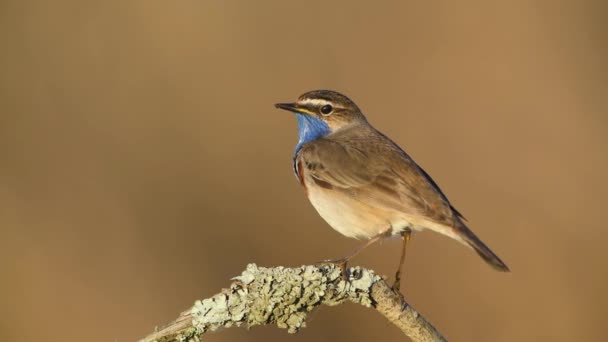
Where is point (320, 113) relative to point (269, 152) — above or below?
below

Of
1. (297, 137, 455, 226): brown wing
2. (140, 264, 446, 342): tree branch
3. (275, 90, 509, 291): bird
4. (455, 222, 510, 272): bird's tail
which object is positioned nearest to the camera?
(140, 264, 446, 342): tree branch

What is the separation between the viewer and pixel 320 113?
8.02 metres

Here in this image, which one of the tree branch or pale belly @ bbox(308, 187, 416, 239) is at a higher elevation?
pale belly @ bbox(308, 187, 416, 239)

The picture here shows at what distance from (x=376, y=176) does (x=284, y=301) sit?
2.35 metres

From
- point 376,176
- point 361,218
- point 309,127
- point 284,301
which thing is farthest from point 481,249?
point 309,127

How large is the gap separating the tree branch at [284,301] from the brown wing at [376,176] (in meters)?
1.41

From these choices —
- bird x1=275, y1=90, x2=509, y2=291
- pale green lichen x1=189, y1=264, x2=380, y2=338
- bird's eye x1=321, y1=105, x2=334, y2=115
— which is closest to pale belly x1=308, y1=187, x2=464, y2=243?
bird x1=275, y1=90, x2=509, y2=291

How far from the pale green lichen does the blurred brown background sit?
15.7 ft

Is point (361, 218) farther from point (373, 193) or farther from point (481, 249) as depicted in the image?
point (481, 249)

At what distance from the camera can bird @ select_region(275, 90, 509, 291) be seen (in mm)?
6320

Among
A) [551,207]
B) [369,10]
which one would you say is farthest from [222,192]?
[551,207]

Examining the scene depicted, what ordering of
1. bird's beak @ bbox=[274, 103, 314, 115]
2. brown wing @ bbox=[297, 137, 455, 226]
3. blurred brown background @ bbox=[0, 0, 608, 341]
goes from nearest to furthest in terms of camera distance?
brown wing @ bbox=[297, 137, 455, 226] < bird's beak @ bbox=[274, 103, 314, 115] < blurred brown background @ bbox=[0, 0, 608, 341]

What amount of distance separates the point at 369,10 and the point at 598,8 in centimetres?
311

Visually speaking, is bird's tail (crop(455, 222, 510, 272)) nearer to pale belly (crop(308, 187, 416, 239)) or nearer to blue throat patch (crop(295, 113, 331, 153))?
pale belly (crop(308, 187, 416, 239))
